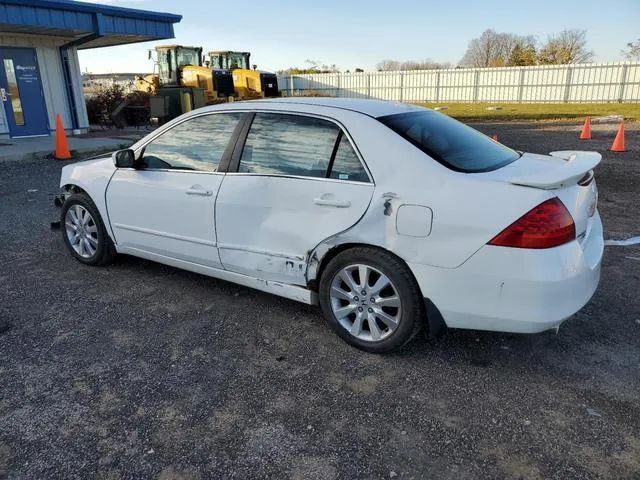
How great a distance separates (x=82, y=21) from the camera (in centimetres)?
1409

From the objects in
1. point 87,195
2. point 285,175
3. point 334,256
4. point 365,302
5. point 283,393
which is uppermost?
point 285,175

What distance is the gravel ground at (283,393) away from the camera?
7.70 ft

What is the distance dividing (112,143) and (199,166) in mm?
11582

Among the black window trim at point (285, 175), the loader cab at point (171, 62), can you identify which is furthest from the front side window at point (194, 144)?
the loader cab at point (171, 62)

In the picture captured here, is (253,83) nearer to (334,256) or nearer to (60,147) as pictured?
(60,147)

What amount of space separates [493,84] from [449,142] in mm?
34577

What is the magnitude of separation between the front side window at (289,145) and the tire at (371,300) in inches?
25.3

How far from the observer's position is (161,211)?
4.09 meters

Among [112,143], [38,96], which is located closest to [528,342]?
[112,143]

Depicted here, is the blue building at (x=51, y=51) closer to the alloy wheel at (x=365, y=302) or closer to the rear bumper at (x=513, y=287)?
the alloy wheel at (x=365, y=302)

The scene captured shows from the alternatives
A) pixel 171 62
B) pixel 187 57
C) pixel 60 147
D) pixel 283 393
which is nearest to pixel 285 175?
pixel 283 393

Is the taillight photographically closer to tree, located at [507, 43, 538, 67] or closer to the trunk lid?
the trunk lid

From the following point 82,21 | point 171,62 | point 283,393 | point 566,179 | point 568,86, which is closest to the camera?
point 566,179

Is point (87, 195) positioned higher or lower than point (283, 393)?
higher
